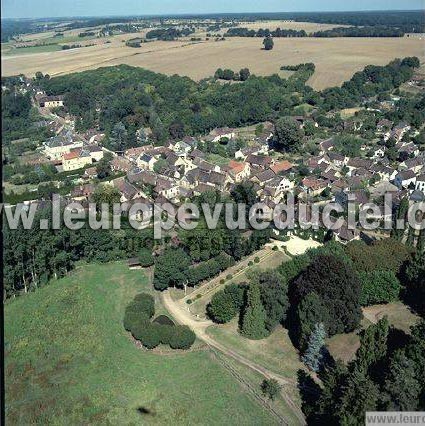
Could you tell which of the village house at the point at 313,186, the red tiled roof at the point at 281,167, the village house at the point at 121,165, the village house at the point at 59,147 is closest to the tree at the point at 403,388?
the village house at the point at 313,186

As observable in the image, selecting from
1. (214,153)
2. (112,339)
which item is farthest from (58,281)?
(214,153)

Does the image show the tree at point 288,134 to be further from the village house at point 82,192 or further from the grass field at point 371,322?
the grass field at point 371,322

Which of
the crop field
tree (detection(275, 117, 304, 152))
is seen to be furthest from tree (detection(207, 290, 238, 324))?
the crop field

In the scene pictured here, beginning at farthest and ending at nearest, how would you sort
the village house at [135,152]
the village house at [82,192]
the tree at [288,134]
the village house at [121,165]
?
the village house at [135,152] → the tree at [288,134] → the village house at [121,165] → the village house at [82,192]

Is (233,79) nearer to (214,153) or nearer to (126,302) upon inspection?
(214,153)

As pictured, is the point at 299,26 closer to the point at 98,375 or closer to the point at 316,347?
the point at 316,347

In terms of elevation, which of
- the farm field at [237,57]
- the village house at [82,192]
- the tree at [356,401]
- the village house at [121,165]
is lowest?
the tree at [356,401]

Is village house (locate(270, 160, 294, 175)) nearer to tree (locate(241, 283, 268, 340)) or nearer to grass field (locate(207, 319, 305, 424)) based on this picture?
tree (locate(241, 283, 268, 340))
